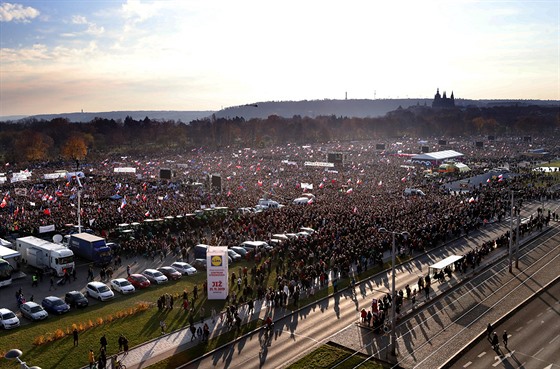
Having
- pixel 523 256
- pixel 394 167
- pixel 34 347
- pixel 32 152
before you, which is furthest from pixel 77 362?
pixel 32 152

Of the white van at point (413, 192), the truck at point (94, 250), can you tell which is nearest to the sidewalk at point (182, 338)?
the truck at point (94, 250)

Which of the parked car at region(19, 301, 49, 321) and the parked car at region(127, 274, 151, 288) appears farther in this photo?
the parked car at region(127, 274, 151, 288)

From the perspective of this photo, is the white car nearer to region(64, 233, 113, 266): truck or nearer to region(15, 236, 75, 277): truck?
region(15, 236, 75, 277): truck

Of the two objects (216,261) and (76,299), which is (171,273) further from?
(76,299)

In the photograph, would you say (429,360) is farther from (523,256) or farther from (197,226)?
(197,226)

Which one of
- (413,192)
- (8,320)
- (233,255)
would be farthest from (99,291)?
(413,192)

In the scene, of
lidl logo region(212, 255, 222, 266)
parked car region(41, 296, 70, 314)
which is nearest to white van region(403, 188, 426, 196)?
lidl logo region(212, 255, 222, 266)

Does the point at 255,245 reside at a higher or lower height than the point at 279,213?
lower
